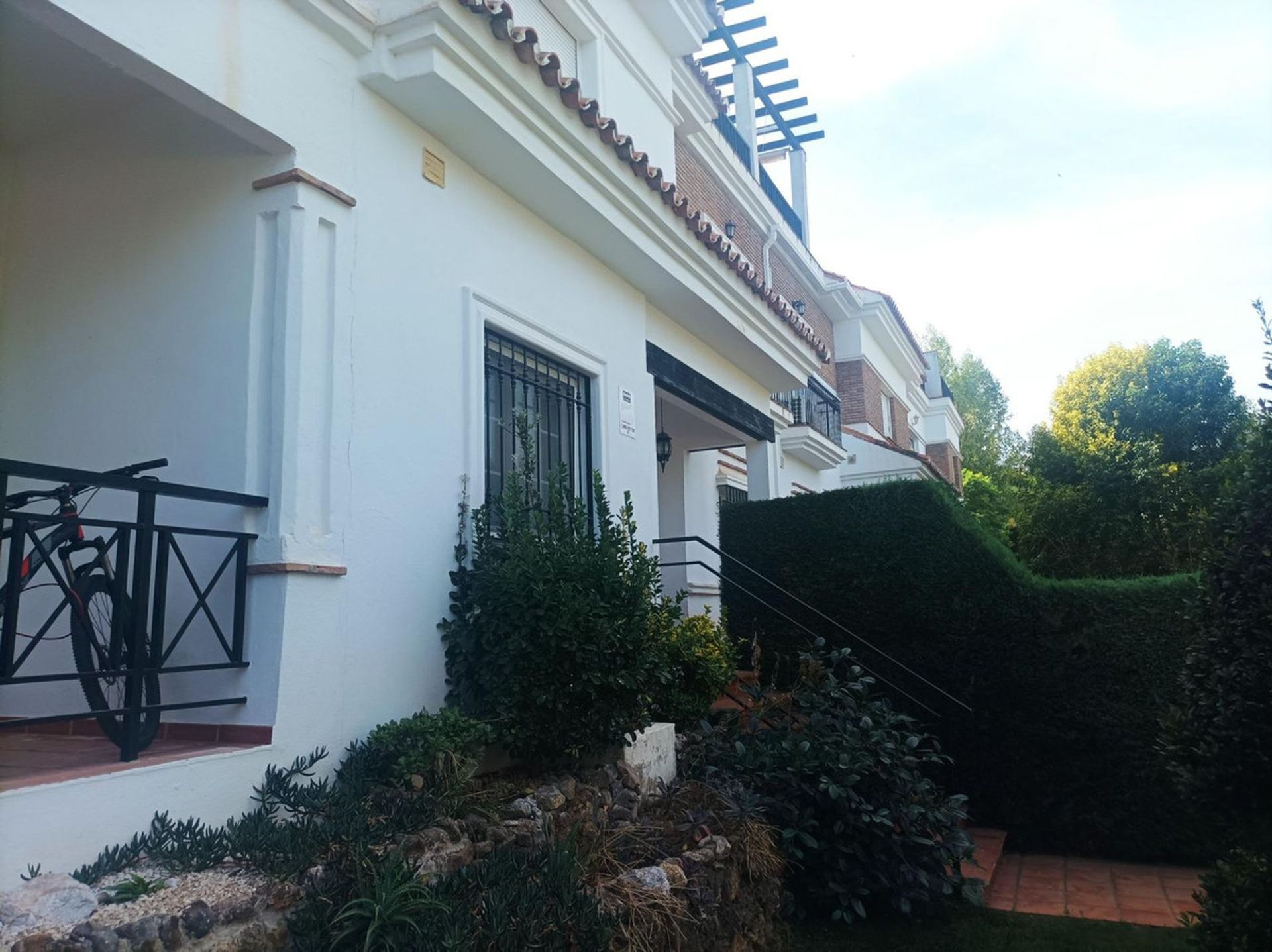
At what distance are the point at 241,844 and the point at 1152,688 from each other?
6361mm

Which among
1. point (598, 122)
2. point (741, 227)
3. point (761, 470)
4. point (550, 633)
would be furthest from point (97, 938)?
point (741, 227)

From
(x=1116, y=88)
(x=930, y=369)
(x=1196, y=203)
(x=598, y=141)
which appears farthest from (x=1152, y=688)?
(x=930, y=369)

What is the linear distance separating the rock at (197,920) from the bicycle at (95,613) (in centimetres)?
84

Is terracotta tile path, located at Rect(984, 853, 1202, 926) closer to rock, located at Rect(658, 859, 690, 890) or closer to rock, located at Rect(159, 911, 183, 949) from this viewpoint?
rock, located at Rect(658, 859, 690, 890)

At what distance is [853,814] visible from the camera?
5.00 m

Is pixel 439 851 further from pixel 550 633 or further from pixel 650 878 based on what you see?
pixel 550 633

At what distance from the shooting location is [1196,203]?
20.8 feet

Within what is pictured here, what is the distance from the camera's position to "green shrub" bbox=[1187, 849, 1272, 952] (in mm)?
3213

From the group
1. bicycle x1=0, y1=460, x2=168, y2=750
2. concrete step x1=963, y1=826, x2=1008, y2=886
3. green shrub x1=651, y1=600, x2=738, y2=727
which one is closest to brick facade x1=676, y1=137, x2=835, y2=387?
green shrub x1=651, y1=600, x2=738, y2=727

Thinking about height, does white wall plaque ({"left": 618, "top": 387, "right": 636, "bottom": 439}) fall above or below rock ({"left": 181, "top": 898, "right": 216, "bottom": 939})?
above

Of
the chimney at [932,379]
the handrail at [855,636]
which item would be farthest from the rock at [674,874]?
the chimney at [932,379]

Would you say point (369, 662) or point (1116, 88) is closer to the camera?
point (369, 662)

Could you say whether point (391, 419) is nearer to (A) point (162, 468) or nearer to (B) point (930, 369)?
(A) point (162, 468)

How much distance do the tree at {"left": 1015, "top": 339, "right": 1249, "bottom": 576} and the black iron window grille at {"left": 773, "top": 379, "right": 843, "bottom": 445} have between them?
581 centimetres
